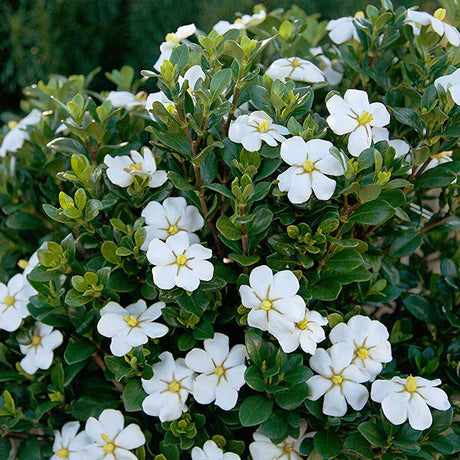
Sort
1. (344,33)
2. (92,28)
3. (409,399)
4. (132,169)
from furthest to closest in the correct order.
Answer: (92,28), (344,33), (132,169), (409,399)

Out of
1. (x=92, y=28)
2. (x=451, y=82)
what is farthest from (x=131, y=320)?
(x=92, y=28)

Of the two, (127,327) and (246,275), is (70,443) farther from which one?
(246,275)

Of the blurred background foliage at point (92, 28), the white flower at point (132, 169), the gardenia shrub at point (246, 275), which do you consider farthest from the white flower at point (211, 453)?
the blurred background foliage at point (92, 28)

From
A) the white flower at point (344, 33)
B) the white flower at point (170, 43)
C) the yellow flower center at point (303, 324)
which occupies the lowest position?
the yellow flower center at point (303, 324)

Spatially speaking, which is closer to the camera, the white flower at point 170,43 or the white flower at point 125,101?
the white flower at point 170,43

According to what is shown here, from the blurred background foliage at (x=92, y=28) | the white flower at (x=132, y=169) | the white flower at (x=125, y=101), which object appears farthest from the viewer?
the blurred background foliage at (x=92, y=28)

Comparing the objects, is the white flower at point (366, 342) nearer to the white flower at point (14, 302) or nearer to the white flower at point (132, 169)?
the white flower at point (132, 169)

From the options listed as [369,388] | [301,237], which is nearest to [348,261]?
[301,237]

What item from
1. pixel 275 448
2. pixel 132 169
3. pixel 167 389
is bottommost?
pixel 275 448
